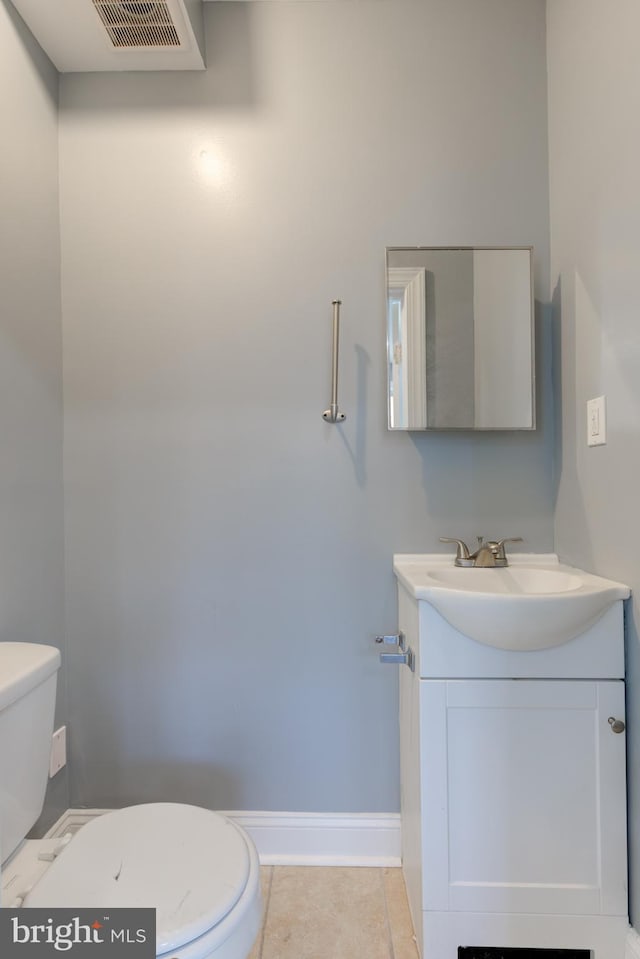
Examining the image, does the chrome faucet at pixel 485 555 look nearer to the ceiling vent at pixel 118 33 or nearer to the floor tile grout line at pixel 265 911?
the floor tile grout line at pixel 265 911

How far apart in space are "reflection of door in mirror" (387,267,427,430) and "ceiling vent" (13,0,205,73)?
34.5 inches

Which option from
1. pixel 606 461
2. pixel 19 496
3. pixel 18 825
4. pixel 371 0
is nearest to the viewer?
pixel 18 825

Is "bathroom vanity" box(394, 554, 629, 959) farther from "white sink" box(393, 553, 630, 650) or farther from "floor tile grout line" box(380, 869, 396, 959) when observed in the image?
A: "floor tile grout line" box(380, 869, 396, 959)

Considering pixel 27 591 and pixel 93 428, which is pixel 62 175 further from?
pixel 27 591

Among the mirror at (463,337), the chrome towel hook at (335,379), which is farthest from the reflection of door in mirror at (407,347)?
the chrome towel hook at (335,379)

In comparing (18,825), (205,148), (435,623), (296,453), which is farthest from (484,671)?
(205,148)

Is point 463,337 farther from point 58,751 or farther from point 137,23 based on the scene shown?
point 58,751

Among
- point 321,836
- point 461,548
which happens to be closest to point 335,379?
point 461,548

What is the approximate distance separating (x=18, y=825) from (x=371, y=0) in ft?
7.66

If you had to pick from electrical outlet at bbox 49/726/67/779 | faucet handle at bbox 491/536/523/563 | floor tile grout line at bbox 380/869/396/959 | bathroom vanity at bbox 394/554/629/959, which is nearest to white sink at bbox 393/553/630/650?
bathroom vanity at bbox 394/554/629/959

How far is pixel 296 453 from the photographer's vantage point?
5.01 feet

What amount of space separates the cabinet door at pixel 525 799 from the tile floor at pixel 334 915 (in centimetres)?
26

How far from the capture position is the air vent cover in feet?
4.37

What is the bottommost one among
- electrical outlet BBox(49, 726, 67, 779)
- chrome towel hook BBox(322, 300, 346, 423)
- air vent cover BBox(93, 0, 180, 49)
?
electrical outlet BBox(49, 726, 67, 779)
